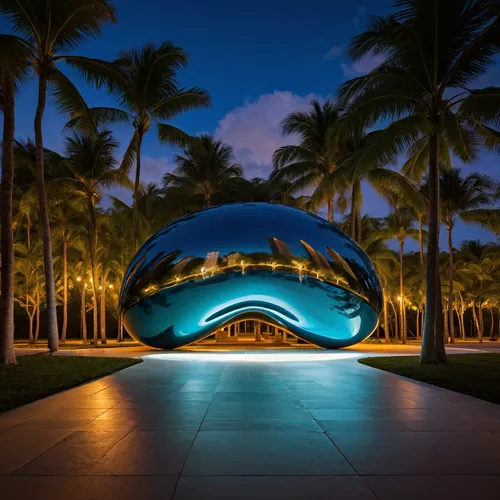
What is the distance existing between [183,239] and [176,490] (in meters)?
13.2

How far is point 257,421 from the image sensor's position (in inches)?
239

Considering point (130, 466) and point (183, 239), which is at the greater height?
point (183, 239)

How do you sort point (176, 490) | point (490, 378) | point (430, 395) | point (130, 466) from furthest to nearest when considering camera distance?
point (490, 378), point (430, 395), point (130, 466), point (176, 490)

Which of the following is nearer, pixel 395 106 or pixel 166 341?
pixel 395 106

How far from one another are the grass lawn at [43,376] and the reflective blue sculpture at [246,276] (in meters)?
2.93

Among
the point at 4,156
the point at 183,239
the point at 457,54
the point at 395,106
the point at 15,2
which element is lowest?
the point at 183,239

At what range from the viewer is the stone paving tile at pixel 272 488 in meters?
3.56

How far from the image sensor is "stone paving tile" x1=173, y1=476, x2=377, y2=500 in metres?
3.56

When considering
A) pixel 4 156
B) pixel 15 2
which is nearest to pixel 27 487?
pixel 4 156

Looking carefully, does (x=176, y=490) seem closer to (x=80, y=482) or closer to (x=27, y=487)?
(x=80, y=482)

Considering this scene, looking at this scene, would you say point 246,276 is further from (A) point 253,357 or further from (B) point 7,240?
(B) point 7,240

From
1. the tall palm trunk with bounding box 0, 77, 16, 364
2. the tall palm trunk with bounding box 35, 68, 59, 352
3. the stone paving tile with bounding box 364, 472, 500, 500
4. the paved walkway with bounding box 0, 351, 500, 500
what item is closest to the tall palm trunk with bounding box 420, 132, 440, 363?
the paved walkway with bounding box 0, 351, 500, 500

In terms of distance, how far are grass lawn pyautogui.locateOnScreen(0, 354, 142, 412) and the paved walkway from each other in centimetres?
49

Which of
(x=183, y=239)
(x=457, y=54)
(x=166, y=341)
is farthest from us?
(x=166, y=341)
